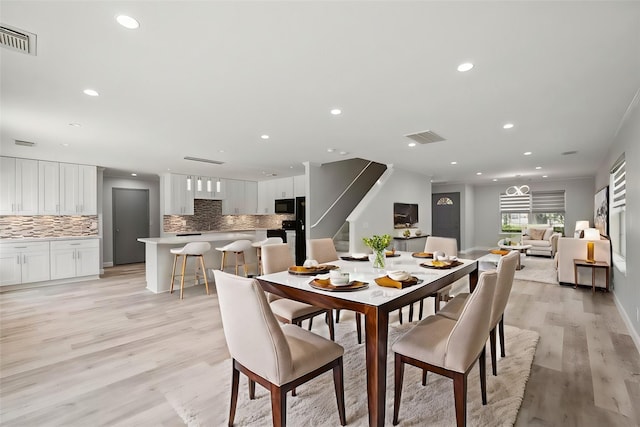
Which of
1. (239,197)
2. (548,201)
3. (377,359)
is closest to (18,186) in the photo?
(239,197)

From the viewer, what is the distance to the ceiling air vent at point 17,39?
1.87 m

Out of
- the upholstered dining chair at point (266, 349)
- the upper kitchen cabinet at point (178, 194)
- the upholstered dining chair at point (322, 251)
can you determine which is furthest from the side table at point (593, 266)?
the upper kitchen cabinet at point (178, 194)

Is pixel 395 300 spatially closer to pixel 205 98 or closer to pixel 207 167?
pixel 205 98

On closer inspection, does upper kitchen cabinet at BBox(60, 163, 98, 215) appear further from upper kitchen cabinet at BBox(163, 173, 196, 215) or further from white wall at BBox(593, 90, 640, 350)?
white wall at BBox(593, 90, 640, 350)

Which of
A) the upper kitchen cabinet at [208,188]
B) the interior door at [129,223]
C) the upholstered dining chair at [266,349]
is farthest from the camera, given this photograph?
the upper kitchen cabinet at [208,188]

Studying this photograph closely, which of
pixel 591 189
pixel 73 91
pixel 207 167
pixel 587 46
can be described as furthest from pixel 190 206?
pixel 591 189

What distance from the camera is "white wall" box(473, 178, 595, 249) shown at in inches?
369

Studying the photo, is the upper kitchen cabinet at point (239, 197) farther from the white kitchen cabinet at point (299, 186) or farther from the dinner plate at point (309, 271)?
the dinner plate at point (309, 271)

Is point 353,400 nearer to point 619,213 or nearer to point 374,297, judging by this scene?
point 374,297

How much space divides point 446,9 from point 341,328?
9.71ft

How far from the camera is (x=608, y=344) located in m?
2.97

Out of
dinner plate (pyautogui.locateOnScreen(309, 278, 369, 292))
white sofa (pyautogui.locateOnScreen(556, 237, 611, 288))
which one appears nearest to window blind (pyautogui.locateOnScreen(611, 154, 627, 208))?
white sofa (pyautogui.locateOnScreen(556, 237, 611, 288))

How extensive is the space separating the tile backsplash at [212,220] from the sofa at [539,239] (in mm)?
7354

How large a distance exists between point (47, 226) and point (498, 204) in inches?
510
